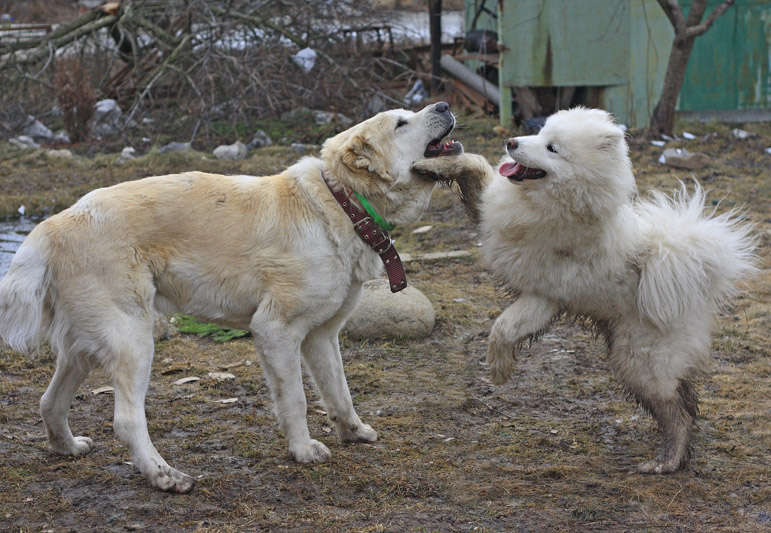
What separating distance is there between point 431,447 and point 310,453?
0.68 metres

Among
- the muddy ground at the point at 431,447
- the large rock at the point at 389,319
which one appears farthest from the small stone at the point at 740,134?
the large rock at the point at 389,319

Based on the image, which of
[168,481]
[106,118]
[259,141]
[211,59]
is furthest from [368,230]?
[106,118]

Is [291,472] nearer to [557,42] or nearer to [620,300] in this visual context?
[620,300]

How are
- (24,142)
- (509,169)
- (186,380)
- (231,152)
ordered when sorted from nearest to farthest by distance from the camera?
1. (509,169)
2. (186,380)
3. (231,152)
4. (24,142)

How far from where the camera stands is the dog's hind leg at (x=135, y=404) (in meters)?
3.47

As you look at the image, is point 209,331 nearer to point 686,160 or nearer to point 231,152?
point 231,152

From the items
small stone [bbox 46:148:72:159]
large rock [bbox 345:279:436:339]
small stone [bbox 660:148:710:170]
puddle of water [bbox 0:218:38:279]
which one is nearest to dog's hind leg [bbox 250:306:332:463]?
large rock [bbox 345:279:436:339]

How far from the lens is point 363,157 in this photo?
3.94 metres

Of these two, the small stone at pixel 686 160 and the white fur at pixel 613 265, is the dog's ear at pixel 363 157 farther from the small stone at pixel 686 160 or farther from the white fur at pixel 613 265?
the small stone at pixel 686 160

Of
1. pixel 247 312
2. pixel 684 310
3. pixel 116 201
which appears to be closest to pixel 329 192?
pixel 247 312

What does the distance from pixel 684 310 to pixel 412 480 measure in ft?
5.16

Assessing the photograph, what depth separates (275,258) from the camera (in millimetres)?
3768

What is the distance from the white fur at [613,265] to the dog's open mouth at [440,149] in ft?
1.12

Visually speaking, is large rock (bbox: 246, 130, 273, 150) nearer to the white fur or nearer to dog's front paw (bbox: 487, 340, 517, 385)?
the white fur
